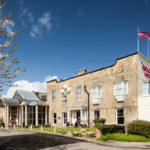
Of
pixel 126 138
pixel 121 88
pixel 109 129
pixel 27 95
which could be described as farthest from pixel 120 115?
pixel 27 95

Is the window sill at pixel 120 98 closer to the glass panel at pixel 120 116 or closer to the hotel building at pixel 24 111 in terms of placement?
the glass panel at pixel 120 116

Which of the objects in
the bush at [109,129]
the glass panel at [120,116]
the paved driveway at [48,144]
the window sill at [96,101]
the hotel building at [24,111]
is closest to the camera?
the paved driveway at [48,144]

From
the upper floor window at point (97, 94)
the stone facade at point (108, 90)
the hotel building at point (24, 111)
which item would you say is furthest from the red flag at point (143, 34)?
the hotel building at point (24, 111)

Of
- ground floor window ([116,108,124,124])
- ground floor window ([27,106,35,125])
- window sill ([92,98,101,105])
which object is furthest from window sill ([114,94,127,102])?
ground floor window ([27,106,35,125])

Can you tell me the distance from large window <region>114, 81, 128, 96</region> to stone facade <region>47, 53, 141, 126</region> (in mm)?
439

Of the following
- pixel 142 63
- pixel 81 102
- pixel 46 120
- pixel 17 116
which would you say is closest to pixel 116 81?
pixel 142 63

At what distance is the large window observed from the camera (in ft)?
70.6

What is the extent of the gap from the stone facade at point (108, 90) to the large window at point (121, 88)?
1.44 ft

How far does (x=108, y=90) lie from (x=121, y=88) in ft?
6.59

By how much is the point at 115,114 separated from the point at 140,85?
14.9 ft

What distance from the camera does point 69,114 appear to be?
29.3m

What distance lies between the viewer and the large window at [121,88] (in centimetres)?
2152

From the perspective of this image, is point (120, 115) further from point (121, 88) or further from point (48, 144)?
point (48, 144)

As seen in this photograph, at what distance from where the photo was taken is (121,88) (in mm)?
22000
